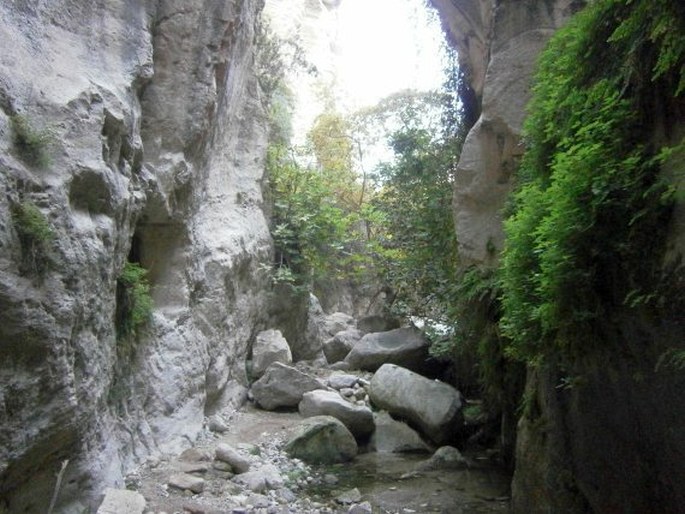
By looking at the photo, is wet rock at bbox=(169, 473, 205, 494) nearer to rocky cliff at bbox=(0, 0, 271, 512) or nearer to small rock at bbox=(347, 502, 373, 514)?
rocky cliff at bbox=(0, 0, 271, 512)

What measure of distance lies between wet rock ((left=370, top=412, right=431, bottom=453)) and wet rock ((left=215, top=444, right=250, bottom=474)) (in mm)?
2586

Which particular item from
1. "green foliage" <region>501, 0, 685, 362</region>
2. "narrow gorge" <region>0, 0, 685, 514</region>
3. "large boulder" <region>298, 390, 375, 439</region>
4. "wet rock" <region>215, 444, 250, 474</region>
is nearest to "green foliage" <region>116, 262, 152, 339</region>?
"narrow gorge" <region>0, 0, 685, 514</region>

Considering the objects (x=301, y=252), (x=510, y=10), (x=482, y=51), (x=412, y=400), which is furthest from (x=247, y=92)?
(x=412, y=400)

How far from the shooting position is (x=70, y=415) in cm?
479

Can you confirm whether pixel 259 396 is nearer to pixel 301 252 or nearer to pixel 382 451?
pixel 382 451

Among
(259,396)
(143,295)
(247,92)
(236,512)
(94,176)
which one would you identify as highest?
(247,92)

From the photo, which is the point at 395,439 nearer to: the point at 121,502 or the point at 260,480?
the point at 260,480

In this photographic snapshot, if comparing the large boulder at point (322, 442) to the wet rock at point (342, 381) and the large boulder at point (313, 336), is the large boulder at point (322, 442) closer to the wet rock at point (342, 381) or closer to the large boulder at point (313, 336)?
the wet rock at point (342, 381)

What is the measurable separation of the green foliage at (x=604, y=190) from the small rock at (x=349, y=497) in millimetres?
3418

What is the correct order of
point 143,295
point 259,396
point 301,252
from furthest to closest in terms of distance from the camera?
point 301,252 < point 259,396 < point 143,295

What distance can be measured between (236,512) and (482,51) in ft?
24.9

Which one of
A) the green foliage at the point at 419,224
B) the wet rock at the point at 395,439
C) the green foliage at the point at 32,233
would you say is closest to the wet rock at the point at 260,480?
the wet rock at the point at 395,439

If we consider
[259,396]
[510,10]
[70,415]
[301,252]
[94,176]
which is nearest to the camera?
[70,415]

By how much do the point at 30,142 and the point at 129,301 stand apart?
8.51 ft
